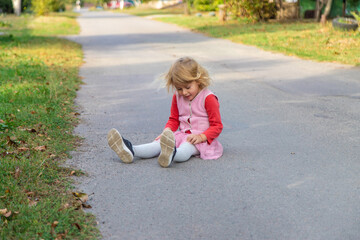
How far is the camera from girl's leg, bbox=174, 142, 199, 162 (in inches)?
177

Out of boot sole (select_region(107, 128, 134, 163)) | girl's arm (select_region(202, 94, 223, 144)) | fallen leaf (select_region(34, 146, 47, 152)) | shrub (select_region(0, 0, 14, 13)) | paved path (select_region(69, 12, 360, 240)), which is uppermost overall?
shrub (select_region(0, 0, 14, 13))

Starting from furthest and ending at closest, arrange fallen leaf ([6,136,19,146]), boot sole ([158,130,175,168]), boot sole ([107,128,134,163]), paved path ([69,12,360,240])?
fallen leaf ([6,136,19,146]) → boot sole ([107,128,134,163]) → boot sole ([158,130,175,168]) → paved path ([69,12,360,240])

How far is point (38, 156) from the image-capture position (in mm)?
4516

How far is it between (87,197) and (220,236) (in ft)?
3.77

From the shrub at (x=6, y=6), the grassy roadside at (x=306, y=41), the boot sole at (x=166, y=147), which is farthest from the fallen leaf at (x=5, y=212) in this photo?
the shrub at (x=6, y=6)

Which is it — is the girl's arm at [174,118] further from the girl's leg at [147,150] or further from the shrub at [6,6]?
the shrub at [6,6]

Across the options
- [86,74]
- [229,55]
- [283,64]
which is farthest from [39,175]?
[229,55]

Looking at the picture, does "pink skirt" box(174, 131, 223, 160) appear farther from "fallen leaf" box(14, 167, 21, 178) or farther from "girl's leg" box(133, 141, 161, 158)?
"fallen leaf" box(14, 167, 21, 178)

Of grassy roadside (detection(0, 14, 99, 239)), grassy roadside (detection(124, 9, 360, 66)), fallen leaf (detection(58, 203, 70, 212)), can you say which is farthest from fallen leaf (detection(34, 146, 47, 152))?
grassy roadside (detection(124, 9, 360, 66))

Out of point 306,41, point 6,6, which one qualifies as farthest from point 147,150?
point 6,6

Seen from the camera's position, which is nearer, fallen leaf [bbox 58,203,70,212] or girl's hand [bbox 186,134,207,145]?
fallen leaf [bbox 58,203,70,212]

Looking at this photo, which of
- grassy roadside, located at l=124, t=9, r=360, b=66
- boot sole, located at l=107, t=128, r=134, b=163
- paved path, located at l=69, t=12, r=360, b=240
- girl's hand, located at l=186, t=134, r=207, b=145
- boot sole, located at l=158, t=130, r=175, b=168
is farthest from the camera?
grassy roadside, located at l=124, t=9, r=360, b=66

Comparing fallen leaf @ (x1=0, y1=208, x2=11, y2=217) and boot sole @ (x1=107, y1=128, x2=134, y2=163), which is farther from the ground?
boot sole @ (x1=107, y1=128, x2=134, y2=163)

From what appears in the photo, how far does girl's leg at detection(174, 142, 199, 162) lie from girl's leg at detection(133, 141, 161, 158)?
27cm
